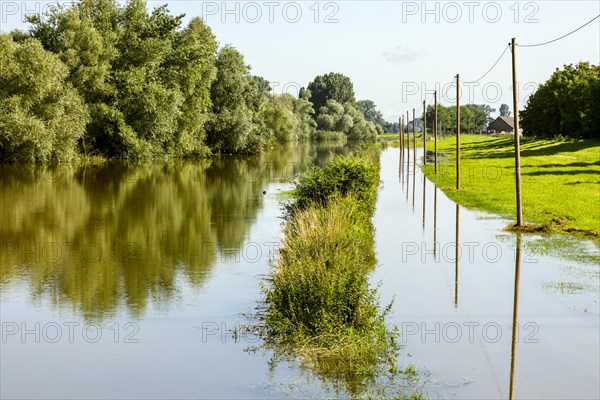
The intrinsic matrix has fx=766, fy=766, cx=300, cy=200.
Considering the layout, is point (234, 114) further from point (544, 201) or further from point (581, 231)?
point (581, 231)

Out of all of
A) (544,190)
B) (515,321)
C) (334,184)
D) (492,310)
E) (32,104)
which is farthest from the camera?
(32,104)

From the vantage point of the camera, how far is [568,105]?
89.6m

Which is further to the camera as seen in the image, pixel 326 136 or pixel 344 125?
pixel 344 125

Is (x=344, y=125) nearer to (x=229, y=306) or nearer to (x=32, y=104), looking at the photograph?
(x=32, y=104)

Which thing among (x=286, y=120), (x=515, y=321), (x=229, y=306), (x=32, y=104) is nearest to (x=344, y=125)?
(x=286, y=120)

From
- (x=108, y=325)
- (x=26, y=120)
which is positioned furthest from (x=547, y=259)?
(x=26, y=120)

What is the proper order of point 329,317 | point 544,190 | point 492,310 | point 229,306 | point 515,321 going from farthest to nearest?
point 544,190 → point 229,306 → point 492,310 → point 515,321 → point 329,317

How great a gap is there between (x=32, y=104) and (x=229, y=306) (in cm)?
4222

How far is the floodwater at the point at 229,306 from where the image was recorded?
1196 cm

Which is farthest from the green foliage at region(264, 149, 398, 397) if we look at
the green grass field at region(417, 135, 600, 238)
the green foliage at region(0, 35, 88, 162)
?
the green foliage at region(0, 35, 88, 162)

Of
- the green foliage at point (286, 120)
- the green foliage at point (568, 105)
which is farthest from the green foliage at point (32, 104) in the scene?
the green foliage at point (568, 105)

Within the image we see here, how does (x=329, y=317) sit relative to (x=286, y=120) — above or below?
below

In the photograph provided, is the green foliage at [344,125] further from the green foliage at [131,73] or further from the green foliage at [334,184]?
the green foliage at [334,184]

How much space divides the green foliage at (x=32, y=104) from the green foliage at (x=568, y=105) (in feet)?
175
